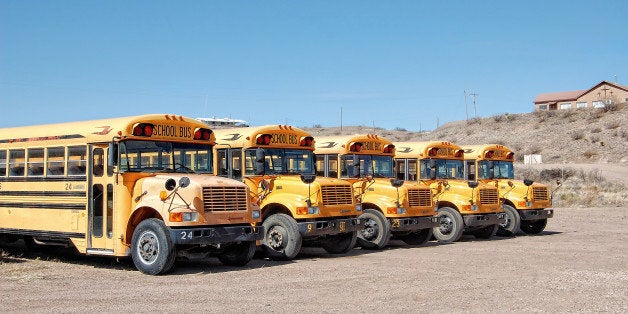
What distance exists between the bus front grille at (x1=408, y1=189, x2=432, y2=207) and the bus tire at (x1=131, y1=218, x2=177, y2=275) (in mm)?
6215

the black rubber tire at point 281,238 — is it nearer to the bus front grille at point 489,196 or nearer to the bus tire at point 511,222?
the bus front grille at point 489,196

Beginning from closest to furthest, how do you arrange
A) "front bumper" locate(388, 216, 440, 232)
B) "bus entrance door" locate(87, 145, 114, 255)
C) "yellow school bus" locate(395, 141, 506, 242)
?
"bus entrance door" locate(87, 145, 114, 255) → "front bumper" locate(388, 216, 440, 232) → "yellow school bus" locate(395, 141, 506, 242)

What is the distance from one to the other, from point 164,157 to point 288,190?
2.54 meters

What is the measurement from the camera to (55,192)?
39.8 ft

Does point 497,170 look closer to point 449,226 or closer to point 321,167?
point 449,226

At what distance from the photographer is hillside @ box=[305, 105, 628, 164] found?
5259 cm

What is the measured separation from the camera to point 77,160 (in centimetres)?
1184

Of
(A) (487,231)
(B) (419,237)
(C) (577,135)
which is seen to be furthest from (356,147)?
(C) (577,135)

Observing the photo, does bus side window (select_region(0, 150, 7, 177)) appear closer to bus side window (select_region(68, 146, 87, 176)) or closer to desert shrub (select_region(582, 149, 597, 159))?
bus side window (select_region(68, 146, 87, 176))

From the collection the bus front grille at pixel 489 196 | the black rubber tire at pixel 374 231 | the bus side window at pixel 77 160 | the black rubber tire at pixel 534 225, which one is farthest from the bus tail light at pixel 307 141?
the black rubber tire at pixel 534 225

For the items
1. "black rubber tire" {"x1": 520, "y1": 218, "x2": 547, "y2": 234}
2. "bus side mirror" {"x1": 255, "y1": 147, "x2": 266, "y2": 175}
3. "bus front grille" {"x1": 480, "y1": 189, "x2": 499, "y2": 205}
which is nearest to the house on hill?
"black rubber tire" {"x1": 520, "y1": 218, "x2": 547, "y2": 234}

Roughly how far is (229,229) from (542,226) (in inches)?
460

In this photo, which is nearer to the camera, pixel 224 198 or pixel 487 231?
pixel 224 198

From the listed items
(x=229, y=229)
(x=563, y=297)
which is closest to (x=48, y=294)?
(x=229, y=229)
